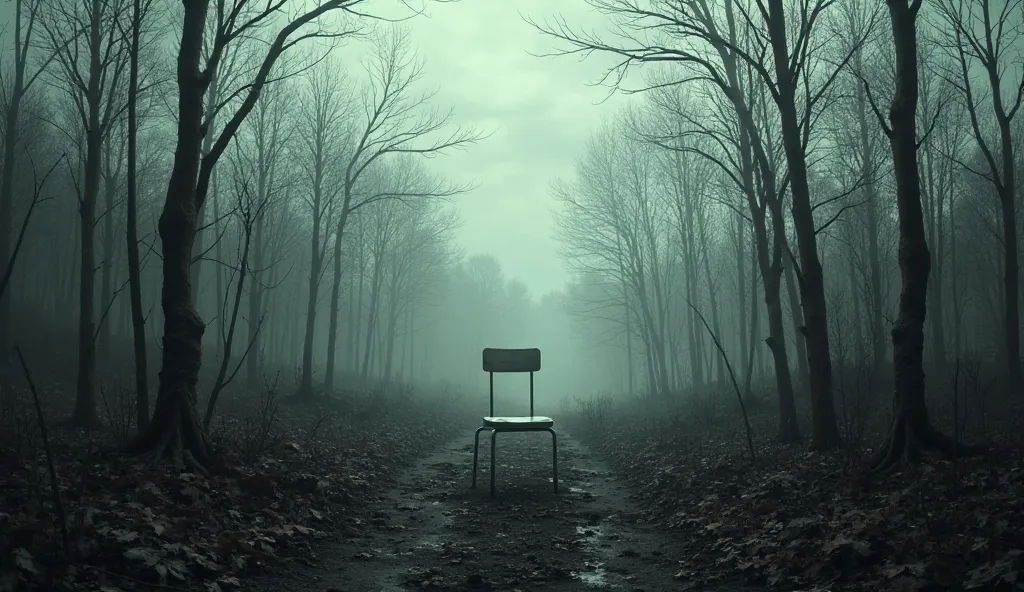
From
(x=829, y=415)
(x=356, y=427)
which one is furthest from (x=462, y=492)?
(x=356, y=427)

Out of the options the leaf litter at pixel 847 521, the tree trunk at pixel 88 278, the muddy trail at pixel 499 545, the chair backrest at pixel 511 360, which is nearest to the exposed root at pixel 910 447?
the leaf litter at pixel 847 521

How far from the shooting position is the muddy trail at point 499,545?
4.21 metres

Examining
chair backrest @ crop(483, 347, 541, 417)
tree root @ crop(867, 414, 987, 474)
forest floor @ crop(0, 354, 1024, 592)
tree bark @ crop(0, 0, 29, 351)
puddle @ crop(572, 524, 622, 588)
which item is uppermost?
tree bark @ crop(0, 0, 29, 351)

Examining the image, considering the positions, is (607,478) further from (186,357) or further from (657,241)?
(657,241)

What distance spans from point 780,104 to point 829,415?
3.89 meters

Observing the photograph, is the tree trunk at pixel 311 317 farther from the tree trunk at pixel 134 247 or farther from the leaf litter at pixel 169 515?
the tree trunk at pixel 134 247

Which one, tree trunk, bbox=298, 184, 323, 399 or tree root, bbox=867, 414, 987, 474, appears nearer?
tree root, bbox=867, 414, 987, 474

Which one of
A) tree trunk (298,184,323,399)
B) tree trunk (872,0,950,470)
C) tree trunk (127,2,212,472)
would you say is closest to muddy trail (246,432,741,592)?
tree trunk (127,2,212,472)

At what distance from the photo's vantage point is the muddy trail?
4.21 meters

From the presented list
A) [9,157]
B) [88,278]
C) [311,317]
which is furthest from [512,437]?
[9,157]

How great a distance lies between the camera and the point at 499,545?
516 cm

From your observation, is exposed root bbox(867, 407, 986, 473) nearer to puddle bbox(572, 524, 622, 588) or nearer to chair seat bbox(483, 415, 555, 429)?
puddle bbox(572, 524, 622, 588)

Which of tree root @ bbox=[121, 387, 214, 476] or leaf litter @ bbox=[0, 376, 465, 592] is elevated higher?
tree root @ bbox=[121, 387, 214, 476]

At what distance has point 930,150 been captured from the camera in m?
19.0
